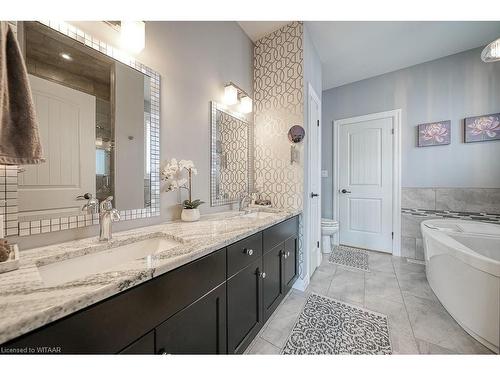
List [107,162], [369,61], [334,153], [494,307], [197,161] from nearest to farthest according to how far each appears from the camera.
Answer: [107,162] → [494,307] → [197,161] → [369,61] → [334,153]

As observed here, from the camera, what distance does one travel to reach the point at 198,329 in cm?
84

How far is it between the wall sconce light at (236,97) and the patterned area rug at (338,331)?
1941 mm

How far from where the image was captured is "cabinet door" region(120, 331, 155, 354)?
0.61 metres

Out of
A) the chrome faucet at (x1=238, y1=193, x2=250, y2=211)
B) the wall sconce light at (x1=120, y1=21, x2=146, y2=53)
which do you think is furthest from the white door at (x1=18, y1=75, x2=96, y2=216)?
the chrome faucet at (x1=238, y1=193, x2=250, y2=211)

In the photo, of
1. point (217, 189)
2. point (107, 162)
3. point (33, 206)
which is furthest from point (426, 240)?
point (33, 206)

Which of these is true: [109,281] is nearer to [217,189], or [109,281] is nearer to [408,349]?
[217,189]

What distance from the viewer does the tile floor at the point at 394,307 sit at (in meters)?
1.29

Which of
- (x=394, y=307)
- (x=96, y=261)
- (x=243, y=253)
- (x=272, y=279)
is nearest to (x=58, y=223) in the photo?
(x=96, y=261)

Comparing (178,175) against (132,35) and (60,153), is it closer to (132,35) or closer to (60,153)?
(60,153)

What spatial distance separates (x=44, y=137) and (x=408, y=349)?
90.5 inches

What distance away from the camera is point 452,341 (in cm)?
131

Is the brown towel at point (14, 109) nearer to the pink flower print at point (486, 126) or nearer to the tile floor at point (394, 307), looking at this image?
the tile floor at point (394, 307)

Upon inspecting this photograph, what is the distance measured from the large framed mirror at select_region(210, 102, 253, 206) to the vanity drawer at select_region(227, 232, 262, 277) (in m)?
0.66

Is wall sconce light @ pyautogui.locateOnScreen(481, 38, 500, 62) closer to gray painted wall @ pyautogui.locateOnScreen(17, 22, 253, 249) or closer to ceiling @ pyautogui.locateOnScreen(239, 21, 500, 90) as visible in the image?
ceiling @ pyautogui.locateOnScreen(239, 21, 500, 90)
